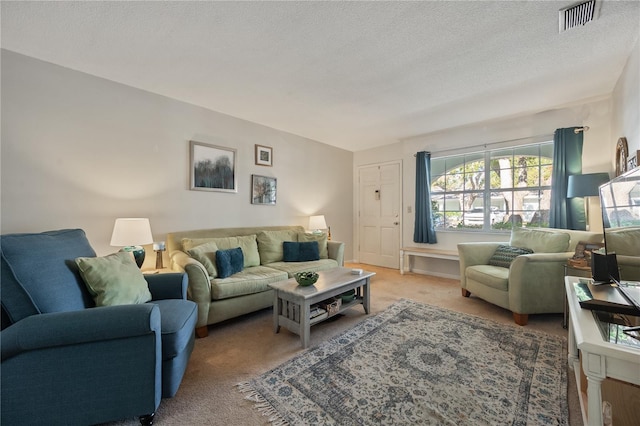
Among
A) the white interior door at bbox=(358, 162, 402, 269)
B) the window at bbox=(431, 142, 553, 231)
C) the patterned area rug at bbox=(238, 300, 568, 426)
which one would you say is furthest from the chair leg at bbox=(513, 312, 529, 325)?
the white interior door at bbox=(358, 162, 402, 269)

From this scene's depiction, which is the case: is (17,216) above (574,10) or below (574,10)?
below

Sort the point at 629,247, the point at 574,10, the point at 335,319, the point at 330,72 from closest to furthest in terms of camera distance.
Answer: the point at 629,247 → the point at 574,10 → the point at 330,72 → the point at 335,319

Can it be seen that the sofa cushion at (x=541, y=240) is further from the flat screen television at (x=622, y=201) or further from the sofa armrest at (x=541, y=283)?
the flat screen television at (x=622, y=201)

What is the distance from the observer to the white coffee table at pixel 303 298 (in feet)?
6.75

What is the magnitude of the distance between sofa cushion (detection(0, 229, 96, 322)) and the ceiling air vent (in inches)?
136

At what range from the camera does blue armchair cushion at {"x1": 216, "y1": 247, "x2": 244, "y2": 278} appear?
2580 mm

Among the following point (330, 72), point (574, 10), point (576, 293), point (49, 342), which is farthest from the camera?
point (330, 72)

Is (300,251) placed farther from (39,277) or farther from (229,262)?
(39,277)

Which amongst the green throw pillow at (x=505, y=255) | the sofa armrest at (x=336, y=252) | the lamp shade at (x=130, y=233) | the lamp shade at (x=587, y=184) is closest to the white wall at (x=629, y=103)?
the lamp shade at (x=587, y=184)

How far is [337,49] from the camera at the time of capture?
2.07m

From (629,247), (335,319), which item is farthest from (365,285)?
(629,247)

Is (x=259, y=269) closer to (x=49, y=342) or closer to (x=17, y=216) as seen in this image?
(x=49, y=342)

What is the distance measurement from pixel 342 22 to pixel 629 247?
2.12 meters

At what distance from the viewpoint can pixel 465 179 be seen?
4207 millimetres
